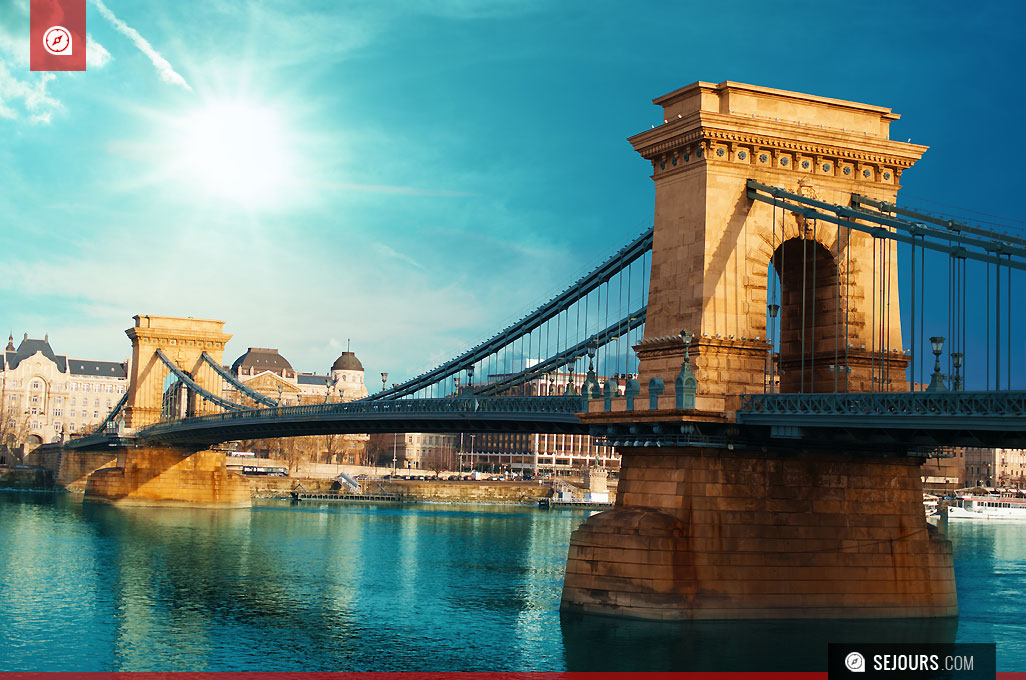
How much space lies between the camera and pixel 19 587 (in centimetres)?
5119

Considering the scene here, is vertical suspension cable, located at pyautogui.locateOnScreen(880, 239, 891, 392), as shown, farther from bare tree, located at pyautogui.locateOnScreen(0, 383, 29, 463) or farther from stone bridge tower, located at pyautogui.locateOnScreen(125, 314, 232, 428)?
bare tree, located at pyautogui.locateOnScreen(0, 383, 29, 463)

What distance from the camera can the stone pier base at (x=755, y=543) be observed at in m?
37.1

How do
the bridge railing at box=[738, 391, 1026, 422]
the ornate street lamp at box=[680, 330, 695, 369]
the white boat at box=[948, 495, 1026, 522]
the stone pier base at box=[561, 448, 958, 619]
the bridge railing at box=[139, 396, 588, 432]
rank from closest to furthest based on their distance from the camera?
the bridge railing at box=[738, 391, 1026, 422] → the stone pier base at box=[561, 448, 958, 619] → the ornate street lamp at box=[680, 330, 695, 369] → the bridge railing at box=[139, 396, 588, 432] → the white boat at box=[948, 495, 1026, 522]

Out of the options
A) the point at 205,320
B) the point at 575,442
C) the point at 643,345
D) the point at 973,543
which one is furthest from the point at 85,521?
the point at 575,442

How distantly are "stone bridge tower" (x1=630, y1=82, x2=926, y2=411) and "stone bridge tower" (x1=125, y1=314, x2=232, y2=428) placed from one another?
84.9 metres

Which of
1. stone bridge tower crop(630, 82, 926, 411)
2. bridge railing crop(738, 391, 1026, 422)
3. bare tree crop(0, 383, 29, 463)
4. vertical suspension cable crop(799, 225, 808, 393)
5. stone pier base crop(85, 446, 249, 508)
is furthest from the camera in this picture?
bare tree crop(0, 383, 29, 463)

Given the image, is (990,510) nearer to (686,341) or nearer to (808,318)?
(808,318)

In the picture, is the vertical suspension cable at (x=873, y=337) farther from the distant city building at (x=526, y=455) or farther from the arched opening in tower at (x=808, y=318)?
the distant city building at (x=526, y=455)

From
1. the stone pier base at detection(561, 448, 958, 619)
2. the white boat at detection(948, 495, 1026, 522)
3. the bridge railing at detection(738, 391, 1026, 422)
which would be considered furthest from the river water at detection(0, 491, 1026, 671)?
the white boat at detection(948, 495, 1026, 522)

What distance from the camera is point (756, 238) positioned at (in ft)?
131

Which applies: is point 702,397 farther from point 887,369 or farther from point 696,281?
point 887,369

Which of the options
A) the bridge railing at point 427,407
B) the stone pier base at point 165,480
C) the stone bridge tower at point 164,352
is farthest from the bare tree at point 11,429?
the bridge railing at point 427,407

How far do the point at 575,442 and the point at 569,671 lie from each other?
15890 centimetres

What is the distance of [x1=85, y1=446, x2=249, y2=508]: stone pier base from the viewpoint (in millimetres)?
104188
